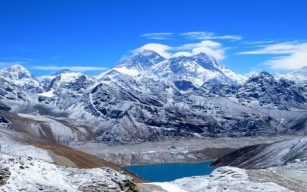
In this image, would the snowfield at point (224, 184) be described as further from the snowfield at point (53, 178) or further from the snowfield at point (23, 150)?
the snowfield at point (23, 150)

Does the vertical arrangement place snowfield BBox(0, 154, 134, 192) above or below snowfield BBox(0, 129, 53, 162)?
below

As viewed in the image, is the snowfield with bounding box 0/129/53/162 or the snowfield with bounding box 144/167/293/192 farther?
the snowfield with bounding box 0/129/53/162

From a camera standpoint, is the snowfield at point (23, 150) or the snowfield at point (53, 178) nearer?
the snowfield at point (53, 178)

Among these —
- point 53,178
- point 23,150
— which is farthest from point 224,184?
point 23,150

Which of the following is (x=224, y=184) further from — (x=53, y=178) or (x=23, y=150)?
(x=23, y=150)

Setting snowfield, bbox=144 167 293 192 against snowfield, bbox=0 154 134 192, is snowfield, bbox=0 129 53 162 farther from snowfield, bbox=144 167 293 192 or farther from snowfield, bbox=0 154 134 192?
snowfield, bbox=0 154 134 192

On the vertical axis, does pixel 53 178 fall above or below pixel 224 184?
above

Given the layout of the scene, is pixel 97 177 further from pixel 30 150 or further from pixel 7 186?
pixel 30 150

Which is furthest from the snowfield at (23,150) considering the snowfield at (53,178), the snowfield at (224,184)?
the snowfield at (53,178)

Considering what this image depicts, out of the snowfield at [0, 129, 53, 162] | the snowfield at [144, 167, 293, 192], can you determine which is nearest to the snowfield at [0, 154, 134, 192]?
the snowfield at [144, 167, 293, 192]

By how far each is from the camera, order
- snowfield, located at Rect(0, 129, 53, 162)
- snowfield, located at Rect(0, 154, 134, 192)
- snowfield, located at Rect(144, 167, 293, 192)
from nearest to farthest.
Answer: snowfield, located at Rect(0, 154, 134, 192), snowfield, located at Rect(144, 167, 293, 192), snowfield, located at Rect(0, 129, 53, 162)

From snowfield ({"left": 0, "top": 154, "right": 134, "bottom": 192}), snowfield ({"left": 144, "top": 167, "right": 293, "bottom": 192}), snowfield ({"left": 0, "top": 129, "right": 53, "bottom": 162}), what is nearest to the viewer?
snowfield ({"left": 0, "top": 154, "right": 134, "bottom": 192})
